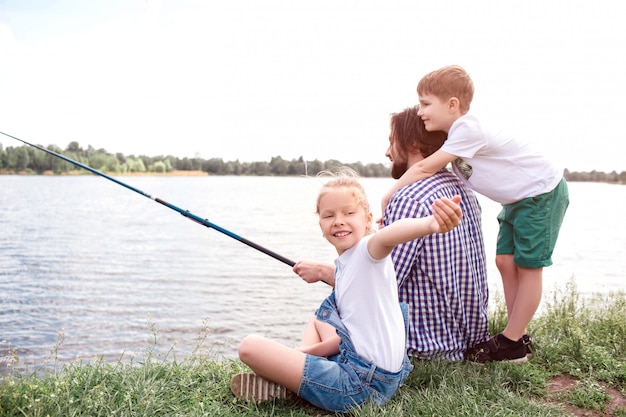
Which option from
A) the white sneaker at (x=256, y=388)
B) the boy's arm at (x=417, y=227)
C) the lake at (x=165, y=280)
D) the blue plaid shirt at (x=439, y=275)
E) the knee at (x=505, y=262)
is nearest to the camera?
the boy's arm at (x=417, y=227)

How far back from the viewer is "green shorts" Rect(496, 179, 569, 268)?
3465mm

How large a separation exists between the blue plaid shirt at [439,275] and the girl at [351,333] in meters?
0.38

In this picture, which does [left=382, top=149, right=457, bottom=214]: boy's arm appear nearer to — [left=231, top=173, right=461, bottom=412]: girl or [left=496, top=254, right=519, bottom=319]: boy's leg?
[left=231, top=173, right=461, bottom=412]: girl

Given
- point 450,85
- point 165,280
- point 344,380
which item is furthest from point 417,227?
point 165,280

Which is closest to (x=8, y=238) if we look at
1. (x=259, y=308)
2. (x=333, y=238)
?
(x=259, y=308)

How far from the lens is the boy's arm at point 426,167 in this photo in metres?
3.21

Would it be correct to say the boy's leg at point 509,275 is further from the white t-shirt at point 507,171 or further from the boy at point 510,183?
the white t-shirt at point 507,171

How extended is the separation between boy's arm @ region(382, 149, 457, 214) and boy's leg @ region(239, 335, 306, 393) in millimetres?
930

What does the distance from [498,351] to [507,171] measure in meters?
1.02

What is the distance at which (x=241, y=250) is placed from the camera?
14.5 meters

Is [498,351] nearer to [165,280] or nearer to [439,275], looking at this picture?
[439,275]

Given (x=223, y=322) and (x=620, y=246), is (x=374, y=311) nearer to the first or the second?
(x=223, y=322)

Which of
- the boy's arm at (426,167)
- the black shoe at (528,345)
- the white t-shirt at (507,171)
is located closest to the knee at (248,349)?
the boy's arm at (426,167)

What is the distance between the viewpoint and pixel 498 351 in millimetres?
3453
